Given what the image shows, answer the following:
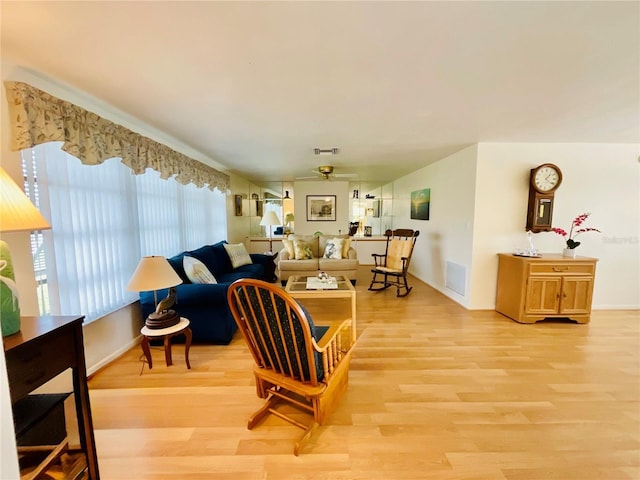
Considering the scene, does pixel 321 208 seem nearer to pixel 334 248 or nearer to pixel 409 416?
pixel 334 248

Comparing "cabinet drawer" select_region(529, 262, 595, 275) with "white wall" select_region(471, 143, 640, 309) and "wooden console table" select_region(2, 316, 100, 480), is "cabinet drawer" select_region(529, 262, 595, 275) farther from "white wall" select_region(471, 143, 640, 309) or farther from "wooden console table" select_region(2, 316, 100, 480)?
"wooden console table" select_region(2, 316, 100, 480)

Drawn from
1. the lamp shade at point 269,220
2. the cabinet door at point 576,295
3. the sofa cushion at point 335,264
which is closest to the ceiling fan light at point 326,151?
the sofa cushion at point 335,264

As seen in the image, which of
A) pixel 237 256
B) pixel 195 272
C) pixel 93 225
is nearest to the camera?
pixel 93 225

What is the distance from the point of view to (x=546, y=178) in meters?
3.45

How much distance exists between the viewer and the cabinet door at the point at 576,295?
10.4ft

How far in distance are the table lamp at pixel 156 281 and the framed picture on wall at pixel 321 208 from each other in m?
4.86

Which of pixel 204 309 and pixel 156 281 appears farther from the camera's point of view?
pixel 204 309

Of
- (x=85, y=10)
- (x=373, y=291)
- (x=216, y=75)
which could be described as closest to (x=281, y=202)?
(x=373, y=291)

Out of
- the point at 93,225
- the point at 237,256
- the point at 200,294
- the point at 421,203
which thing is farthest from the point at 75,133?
the point at 421,203

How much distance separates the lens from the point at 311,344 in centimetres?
140

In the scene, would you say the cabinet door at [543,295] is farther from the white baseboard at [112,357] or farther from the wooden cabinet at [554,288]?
the white baseboard at [112,357]

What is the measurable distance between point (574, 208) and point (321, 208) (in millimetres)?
4759

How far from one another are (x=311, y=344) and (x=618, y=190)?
4753 mm

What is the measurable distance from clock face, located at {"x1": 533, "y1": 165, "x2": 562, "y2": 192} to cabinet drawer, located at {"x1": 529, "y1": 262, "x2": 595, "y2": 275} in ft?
3.22
